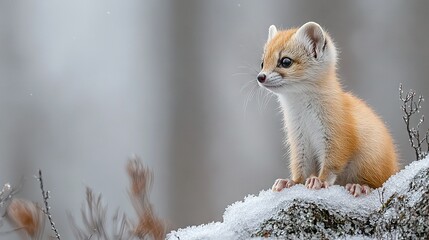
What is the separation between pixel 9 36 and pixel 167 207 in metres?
4.05

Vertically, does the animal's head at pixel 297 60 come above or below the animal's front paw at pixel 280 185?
above

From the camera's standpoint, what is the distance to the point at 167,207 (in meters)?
9.14

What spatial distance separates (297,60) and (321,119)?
0.31 meters

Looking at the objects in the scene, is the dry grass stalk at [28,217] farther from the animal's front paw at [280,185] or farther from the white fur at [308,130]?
the white fur at [308,130]

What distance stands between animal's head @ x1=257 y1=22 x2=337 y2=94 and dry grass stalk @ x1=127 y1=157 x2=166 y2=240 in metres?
0.72

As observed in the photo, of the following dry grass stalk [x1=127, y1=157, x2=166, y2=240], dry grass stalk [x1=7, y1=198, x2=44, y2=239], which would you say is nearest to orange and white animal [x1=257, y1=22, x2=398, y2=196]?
dry grass stalk [x1=127, y1=157, x2=166, y2=240]

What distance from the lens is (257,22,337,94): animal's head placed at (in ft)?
11.3

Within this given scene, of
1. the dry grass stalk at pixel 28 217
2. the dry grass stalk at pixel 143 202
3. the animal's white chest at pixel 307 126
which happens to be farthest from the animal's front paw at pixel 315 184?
the dry grass stalk at pixel 28 217

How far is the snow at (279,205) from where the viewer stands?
263cm

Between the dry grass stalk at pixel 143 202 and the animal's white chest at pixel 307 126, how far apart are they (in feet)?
2.40

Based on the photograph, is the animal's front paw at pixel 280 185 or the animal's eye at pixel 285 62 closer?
the animal's front paw at pixel 280 185

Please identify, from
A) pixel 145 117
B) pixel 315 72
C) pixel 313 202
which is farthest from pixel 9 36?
pixel 313 202

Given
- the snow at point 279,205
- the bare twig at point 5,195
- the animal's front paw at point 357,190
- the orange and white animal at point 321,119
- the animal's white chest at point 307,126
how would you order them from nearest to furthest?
the snow at point 279,205
the animal's front paw at point 357,190
the bare twig at point 5,195
the orange and white animal at point 321,119
the animal's white chest at point 307,126

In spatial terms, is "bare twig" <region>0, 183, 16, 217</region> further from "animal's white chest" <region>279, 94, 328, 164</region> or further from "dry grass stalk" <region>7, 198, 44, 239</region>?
"animal's white chest" <region>279, 94, 328, 164</region>
